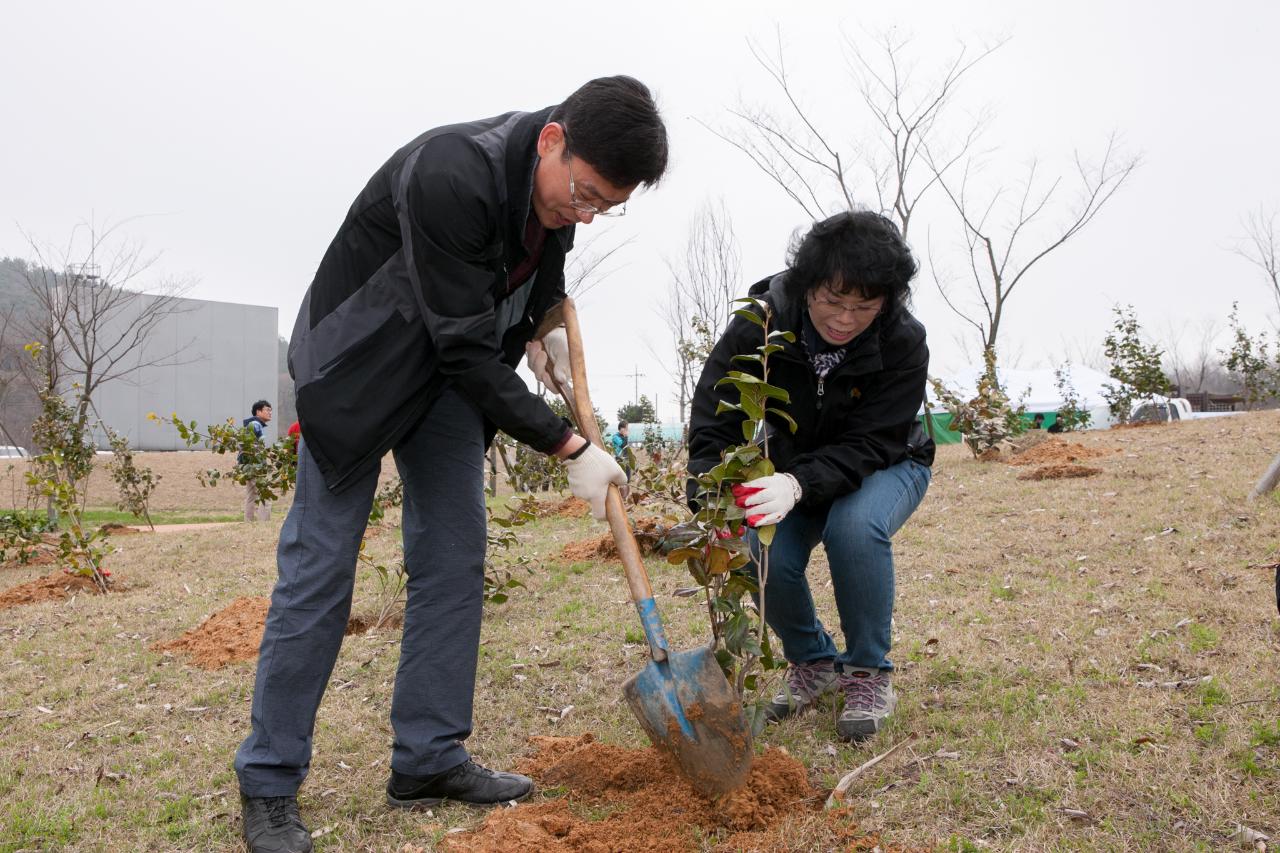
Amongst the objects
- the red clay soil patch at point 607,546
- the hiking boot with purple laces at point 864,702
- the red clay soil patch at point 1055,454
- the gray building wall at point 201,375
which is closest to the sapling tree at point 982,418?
the red clay soil patch at point 1055,454

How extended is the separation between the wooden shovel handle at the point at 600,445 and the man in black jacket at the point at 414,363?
55mm

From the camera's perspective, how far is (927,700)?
9.31ft

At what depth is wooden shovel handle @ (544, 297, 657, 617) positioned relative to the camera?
221 centimetres

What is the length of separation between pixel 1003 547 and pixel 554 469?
5488 millimetres

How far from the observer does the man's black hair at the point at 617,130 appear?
2021 millimetres

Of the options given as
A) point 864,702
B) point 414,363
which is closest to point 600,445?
point 414,363

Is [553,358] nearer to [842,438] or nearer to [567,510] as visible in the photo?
[842,438]

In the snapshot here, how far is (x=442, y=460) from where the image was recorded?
2.34 metres

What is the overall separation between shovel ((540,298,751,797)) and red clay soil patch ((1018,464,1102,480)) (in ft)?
20.1

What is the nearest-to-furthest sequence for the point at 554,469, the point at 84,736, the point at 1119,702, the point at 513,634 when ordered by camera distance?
the point at 1119,702 → the point at 84,736 → the point at 513,634 → the point at 554,469

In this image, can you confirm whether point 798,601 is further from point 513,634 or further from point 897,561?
point 897,561

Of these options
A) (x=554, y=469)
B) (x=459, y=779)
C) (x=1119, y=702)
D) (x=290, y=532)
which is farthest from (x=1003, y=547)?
(x=554, y=469)

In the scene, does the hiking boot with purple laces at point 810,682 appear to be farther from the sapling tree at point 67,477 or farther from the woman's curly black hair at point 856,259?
the sapling tree at point 67,477

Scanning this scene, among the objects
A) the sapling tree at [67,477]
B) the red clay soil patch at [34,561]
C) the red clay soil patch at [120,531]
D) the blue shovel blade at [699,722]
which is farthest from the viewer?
the red clay soil patch at [120,531]
